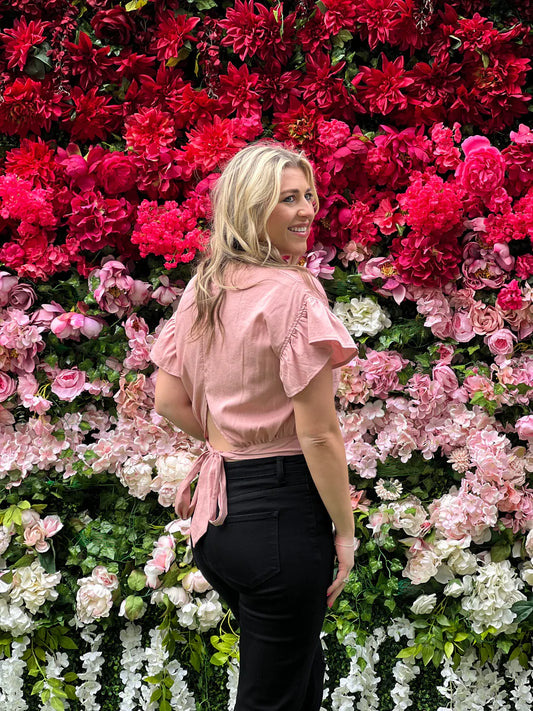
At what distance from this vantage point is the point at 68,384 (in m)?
2.67

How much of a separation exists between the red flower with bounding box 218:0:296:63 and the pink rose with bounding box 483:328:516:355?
1.15 metres

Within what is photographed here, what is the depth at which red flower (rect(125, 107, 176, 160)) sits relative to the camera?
8.57 ft

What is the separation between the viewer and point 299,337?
56.7 inches

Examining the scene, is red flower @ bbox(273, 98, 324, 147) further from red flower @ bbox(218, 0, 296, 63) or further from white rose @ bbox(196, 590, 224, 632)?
white rose @ bbox(196, 590, 224, 632)

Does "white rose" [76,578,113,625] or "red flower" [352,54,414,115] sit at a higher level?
"red flower" [352,54,414,115]

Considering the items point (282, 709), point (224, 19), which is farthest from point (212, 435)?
point (224, 19)

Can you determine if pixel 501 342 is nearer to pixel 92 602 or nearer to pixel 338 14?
pixel 338 14

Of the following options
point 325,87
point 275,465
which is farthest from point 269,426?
point 325,87

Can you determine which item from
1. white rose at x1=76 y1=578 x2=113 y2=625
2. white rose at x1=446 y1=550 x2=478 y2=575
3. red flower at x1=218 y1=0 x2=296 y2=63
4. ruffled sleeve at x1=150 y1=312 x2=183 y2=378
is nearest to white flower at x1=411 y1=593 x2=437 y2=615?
white rose at x1=446 y1=550 x2=478 y2=575

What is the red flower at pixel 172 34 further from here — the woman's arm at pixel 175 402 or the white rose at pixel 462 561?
the white rose at pixel 462 561

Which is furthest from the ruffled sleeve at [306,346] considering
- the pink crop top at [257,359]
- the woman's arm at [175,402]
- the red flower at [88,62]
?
the red flower at [88,62]

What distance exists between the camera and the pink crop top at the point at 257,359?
1.44 m

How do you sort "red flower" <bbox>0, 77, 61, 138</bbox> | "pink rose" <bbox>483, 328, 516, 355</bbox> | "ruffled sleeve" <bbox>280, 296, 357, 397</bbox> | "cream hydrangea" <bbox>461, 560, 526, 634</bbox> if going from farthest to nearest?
"red flower" <bbox>0, 77, 61, 138</bbox> → "pink rose" <bbox>483, 328, 516, 355</bbox> → "cream hydrangea" <bbox>461, 560, 526, 634</bbox> → "ruffled sleeve" <bbox>280, 296, 357, 397</bbox>

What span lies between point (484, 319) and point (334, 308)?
0.48m
